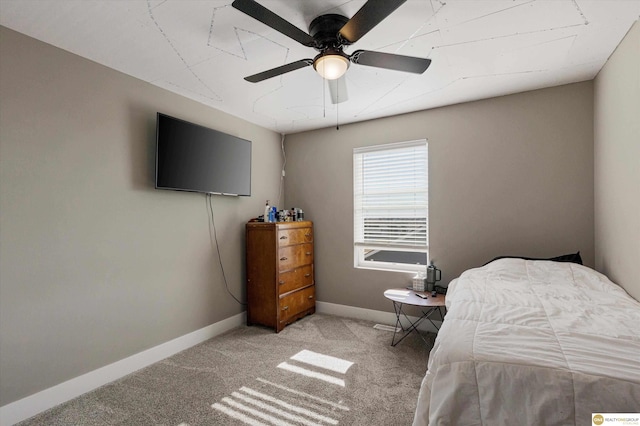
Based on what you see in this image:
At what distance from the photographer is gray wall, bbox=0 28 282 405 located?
6.36 feet

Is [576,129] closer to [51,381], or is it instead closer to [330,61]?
[330,61]

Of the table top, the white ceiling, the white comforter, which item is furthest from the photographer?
the table top

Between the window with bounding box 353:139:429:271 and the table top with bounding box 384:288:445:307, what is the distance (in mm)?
444

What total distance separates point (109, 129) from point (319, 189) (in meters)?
2.35

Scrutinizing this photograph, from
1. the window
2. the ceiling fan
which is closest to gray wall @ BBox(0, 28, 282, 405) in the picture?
the ceiling fan

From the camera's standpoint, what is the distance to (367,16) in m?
1.43

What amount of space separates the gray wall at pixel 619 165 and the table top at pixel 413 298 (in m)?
1.26

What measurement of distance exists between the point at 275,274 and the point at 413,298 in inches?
57.3

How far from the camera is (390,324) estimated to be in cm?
348

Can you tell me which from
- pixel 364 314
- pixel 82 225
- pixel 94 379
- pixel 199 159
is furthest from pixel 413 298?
pixel 82 225

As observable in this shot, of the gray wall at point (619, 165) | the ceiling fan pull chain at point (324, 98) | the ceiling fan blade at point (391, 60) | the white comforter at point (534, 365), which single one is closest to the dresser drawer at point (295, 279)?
the ceiling fan pull chain at point (324, 98)

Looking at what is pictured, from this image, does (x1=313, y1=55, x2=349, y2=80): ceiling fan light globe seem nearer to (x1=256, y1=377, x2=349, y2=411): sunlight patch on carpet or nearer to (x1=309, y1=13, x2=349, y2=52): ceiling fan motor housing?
(x1=309, y1=13, x2=349, y2=52): ceiling fan motor housing

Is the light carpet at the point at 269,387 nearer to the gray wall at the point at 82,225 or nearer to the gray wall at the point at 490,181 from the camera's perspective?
the gray wall at the point at 82,225

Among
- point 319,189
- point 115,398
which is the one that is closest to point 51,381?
point 115,398
